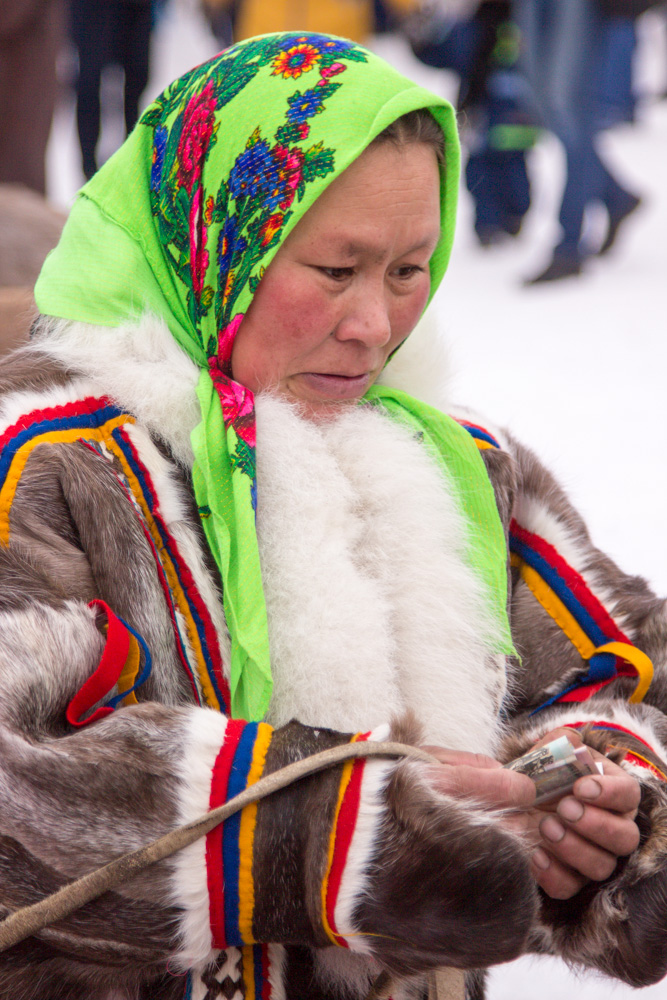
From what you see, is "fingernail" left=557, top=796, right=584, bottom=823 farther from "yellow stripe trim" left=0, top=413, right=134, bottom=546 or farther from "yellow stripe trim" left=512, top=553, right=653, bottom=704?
"yellow stripe trim" left=0, top=413, right=134, bottom=546

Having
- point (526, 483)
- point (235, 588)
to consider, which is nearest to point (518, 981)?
point (526, 483)

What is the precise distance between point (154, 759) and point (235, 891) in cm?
12

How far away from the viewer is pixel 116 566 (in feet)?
3.36

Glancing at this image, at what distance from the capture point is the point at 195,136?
119 centimetres

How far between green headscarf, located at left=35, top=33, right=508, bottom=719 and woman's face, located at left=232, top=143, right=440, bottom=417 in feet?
0.08

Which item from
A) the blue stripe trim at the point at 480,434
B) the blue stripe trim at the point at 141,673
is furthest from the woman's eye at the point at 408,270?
the blue stripe trim at the point at 141,673

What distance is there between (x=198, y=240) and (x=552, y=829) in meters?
0.73

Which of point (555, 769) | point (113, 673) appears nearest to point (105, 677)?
point (113, 673)

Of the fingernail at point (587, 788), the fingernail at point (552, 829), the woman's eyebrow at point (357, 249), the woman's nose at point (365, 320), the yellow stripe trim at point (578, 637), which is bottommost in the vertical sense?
the fingernail at point (552, 829)

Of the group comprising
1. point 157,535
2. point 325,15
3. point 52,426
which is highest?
point 325,15

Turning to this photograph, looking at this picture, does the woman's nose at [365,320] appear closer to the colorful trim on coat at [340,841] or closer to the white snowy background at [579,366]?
the white snowy background at [579,366]

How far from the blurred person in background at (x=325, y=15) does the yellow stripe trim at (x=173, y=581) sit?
4454 mm

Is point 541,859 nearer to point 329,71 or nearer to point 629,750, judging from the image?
point 629,750

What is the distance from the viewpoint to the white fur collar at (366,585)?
1.07 meters
